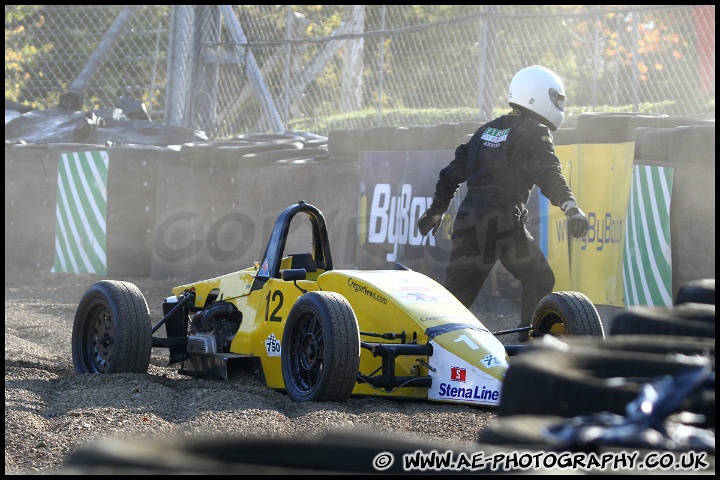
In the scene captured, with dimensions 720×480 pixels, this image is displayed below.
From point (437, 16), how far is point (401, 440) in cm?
1598

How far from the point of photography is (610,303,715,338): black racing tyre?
2.70 meters

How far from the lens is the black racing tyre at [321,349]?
16.2 ft

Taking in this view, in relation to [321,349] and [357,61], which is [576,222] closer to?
[321,349]

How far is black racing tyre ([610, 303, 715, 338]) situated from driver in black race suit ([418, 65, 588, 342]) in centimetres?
388

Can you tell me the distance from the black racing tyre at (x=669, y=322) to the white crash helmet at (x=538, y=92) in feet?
14.5

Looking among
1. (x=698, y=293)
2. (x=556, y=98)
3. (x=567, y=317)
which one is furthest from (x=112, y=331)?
(x=698, y=293)

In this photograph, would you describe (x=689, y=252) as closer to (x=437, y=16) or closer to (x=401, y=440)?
(x=401, y=440)

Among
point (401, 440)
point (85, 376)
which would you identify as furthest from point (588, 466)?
point (85, 376)

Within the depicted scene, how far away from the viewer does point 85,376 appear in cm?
609

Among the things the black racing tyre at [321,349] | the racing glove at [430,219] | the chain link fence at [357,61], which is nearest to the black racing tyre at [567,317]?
the black racing tyre at [321,349]

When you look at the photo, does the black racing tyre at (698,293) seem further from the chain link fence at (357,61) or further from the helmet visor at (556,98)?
the chain link fence at (357,61)

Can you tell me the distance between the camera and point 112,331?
6.34 metres

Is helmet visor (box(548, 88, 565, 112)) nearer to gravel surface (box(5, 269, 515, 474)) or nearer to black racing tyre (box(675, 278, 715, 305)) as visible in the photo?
gravel surface (box(5, 269, 515, 474))

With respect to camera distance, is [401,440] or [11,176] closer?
[401,440]
